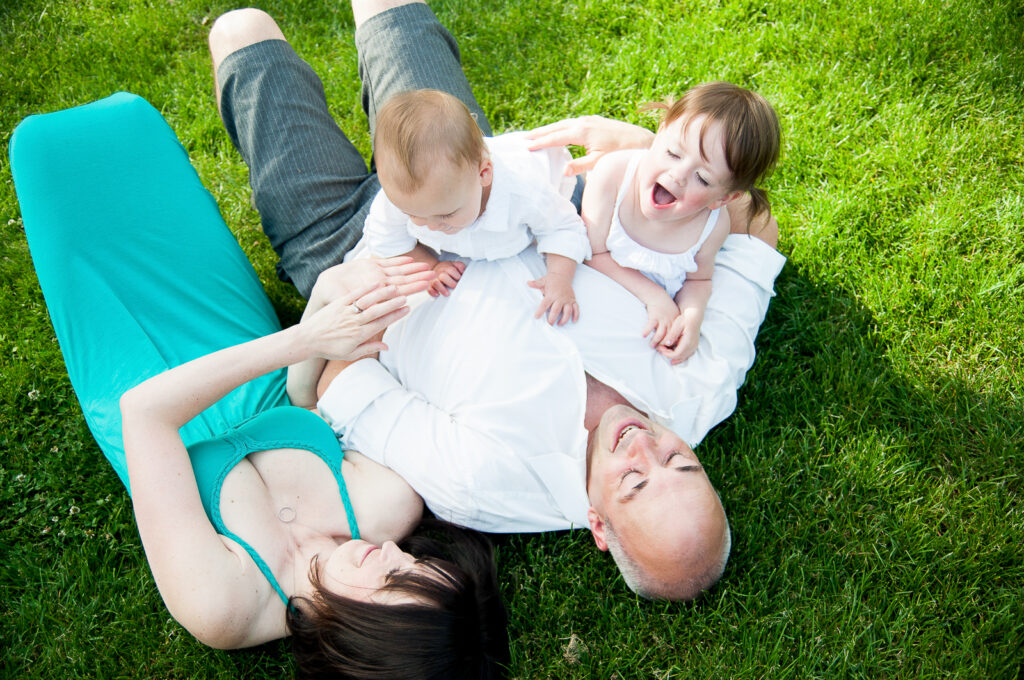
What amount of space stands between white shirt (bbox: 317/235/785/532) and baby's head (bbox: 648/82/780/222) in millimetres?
703

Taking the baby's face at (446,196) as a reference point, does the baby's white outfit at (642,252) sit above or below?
below

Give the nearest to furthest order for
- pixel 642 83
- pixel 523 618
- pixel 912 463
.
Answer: pixel 523 618 → pixel 912 463 → pixel 642 83

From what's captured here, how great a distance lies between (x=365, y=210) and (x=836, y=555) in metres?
2.55

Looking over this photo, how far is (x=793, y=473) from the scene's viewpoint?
3275 mm

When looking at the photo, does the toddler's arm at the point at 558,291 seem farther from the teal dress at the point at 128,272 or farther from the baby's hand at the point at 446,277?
the teal dress at the point at 128,272

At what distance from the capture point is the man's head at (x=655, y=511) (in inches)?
99.9

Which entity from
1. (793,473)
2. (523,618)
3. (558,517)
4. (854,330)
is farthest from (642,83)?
(523,618)

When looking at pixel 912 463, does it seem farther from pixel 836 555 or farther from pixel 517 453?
pixel 517 453

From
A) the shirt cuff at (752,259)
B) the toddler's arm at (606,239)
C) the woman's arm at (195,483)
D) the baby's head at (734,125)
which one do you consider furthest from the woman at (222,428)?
the shirt cuff at (752,259)

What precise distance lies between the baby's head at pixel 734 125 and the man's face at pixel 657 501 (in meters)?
1.01

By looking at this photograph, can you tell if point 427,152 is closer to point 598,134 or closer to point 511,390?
point 511,390

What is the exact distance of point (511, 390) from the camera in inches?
112

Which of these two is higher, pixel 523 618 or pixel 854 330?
pixel 854 330

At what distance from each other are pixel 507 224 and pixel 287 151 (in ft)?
3.75
